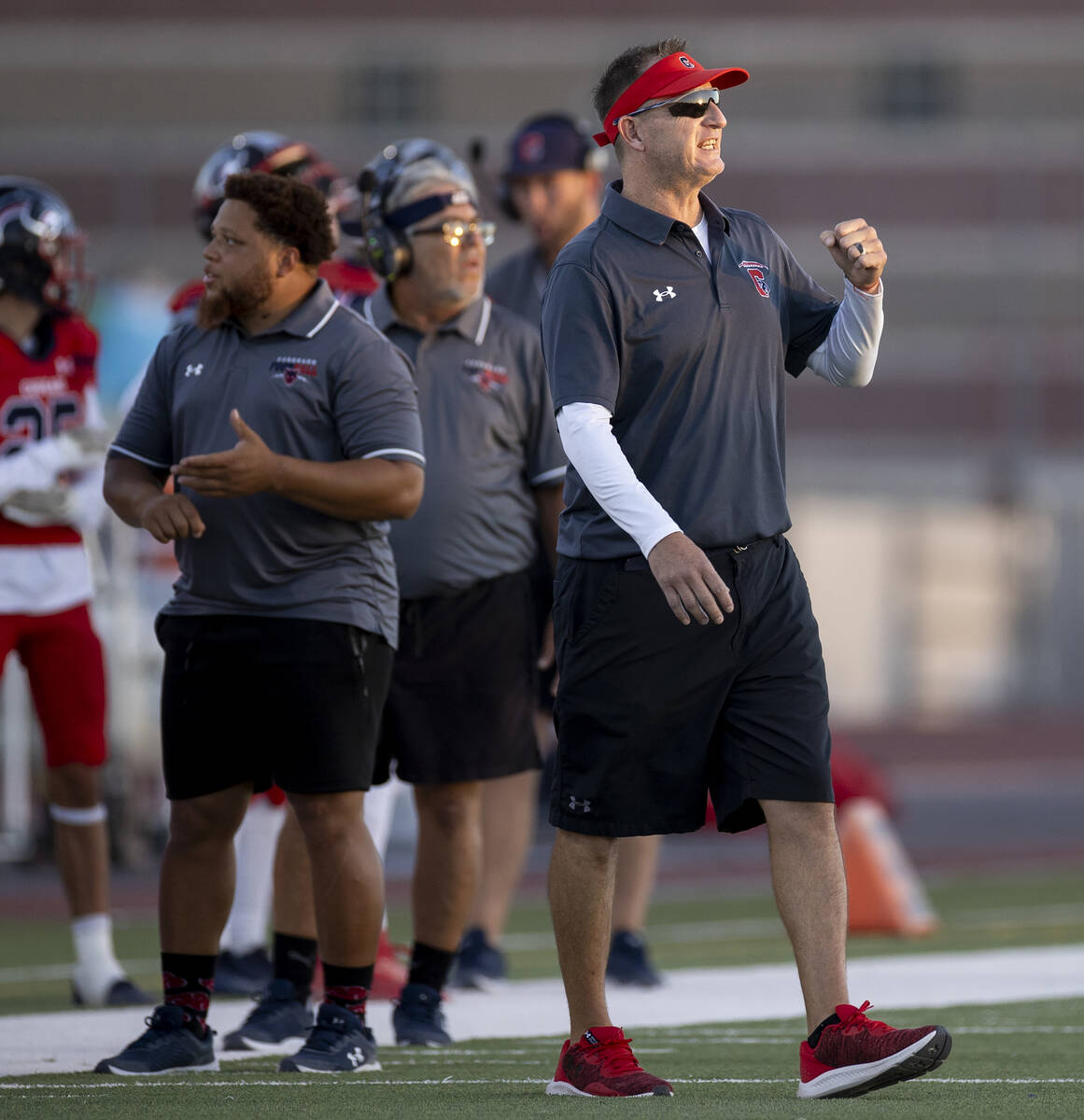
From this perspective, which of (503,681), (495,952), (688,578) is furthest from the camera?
(495,952)

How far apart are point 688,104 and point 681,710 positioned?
135cm

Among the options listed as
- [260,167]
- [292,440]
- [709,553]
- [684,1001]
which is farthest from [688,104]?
[684,1001]

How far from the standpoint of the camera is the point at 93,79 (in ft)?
91.8

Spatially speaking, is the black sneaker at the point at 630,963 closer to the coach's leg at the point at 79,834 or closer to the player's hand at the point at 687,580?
the coach's leg at the point at 79,834

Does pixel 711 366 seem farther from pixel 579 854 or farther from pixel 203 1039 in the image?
pixel 203 1039

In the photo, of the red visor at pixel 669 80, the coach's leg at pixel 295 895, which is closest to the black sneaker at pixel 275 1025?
the coach's leg at pixel 295 895

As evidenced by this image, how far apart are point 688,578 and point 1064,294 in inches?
794

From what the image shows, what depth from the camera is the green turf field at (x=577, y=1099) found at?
15.4 ft

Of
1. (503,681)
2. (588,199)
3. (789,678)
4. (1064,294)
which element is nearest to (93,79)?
(1064,294)

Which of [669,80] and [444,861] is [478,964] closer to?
[444,861]

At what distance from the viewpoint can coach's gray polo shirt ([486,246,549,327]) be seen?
7930 millimetres

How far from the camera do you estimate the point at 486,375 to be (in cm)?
673

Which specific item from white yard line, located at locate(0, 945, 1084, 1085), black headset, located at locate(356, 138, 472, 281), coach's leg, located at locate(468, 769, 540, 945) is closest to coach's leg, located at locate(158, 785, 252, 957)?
white yard line, located at locate(0, 945, 1084, 1085)

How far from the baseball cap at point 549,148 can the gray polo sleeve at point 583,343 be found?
3121mm
